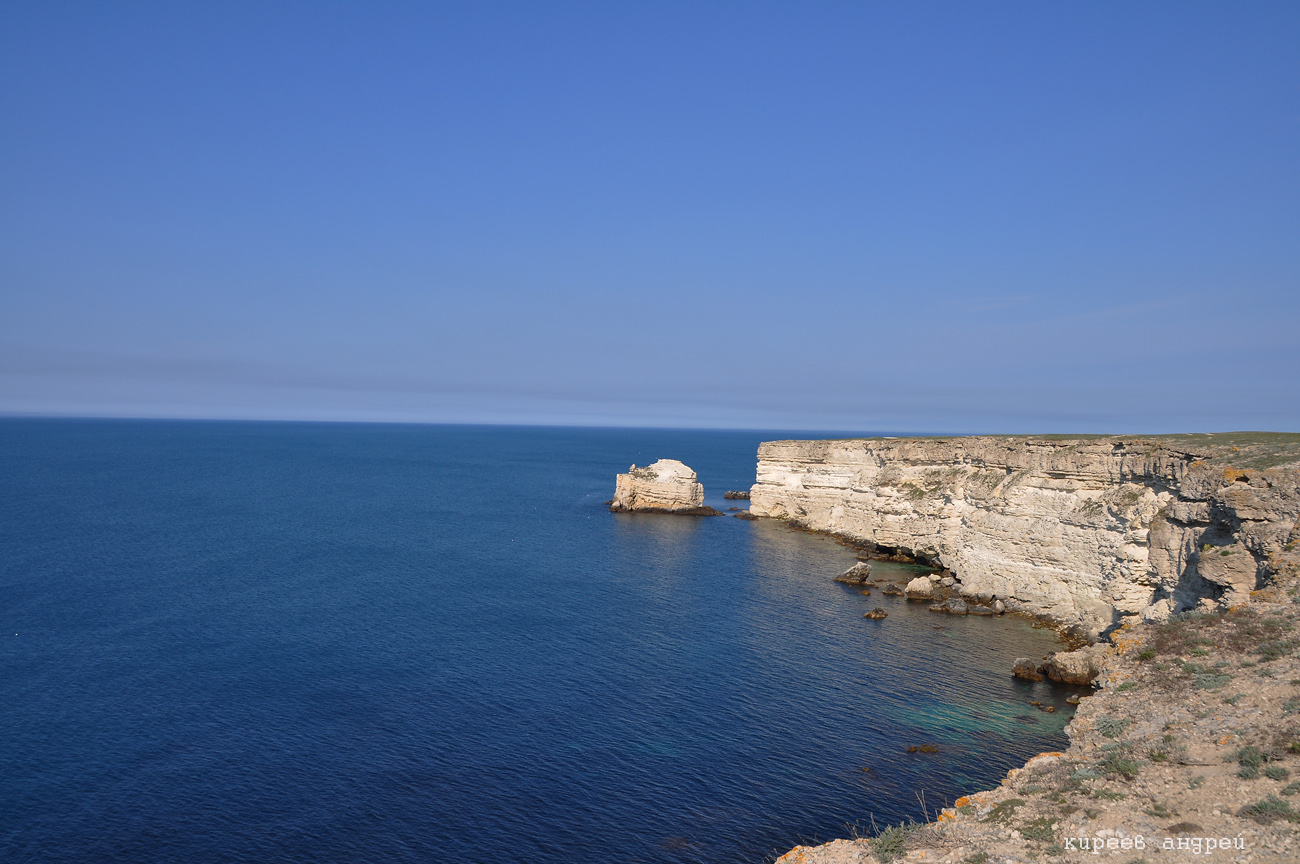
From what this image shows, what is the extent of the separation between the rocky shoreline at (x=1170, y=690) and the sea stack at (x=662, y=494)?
182 feet

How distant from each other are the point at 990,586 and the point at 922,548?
12.4m

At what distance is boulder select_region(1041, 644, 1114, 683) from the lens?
3825 centimetres

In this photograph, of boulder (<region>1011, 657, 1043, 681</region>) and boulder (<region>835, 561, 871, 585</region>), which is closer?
boulder (<region>1011, 657, 1043, 681</region>)

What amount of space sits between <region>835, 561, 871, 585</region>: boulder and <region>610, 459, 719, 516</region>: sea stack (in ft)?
129

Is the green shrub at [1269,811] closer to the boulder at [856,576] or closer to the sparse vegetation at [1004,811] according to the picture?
the sparse vegetation at [1004,811]

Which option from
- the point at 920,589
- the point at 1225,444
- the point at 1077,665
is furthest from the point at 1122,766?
the point at 920,589

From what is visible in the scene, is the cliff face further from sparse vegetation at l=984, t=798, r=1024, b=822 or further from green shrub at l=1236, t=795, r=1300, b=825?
sparse vegetation at l=984, t=798, r=1024, b=822

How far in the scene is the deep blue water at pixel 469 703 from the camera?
1017 inches

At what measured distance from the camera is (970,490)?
60719mm

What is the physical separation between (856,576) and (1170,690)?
39272mm

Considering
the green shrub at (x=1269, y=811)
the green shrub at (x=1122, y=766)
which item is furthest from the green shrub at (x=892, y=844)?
the green shrub at (x=1269, y=811)

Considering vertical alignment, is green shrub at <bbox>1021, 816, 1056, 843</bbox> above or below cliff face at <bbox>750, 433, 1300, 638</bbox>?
below

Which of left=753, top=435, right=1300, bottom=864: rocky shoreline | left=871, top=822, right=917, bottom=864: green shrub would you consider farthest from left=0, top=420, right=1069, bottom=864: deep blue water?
left=871, top=822, right=917, bottom=864: green shrub

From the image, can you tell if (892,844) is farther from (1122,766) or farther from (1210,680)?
(1210,680)
